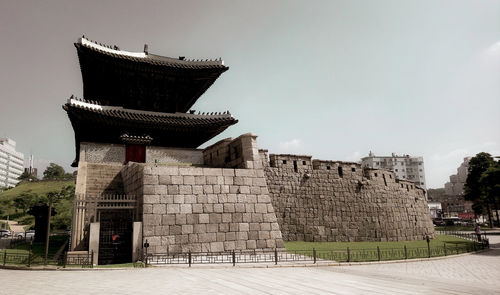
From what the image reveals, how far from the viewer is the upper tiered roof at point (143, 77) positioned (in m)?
19.9

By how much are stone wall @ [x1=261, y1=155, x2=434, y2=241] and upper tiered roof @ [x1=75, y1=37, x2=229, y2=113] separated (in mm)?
7923

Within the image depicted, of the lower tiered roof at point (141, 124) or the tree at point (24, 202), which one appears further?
the tree at point (24, 202)

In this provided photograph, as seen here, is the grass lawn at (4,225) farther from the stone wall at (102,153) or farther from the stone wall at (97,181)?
the stone wall at (97,181)

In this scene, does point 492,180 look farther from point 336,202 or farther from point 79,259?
point 79,259

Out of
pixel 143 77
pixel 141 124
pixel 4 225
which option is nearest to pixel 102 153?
pixel 141 124

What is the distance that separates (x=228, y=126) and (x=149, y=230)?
11.7 m

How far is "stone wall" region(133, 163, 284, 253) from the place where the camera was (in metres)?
12.7

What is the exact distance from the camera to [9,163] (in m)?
118

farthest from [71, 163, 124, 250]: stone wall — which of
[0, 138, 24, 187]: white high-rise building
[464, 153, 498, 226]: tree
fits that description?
[0, 138, 24, 187]: white high-rise building

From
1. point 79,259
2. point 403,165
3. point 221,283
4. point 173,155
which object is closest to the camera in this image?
point 221,283

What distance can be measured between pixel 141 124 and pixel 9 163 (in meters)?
130

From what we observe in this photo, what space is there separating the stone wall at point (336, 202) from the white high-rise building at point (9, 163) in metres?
126

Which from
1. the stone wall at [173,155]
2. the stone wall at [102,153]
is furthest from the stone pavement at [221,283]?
the stone wall at [173,155]

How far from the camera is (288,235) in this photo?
19.8 metres
